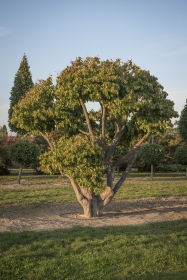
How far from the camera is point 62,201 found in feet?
58.1

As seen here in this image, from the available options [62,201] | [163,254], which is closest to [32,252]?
[163,254]

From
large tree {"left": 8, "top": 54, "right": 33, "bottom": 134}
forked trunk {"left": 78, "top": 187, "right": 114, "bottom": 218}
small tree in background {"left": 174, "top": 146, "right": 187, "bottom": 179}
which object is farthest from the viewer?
large tree {"left": 8, "top": 54, "right": 33, "bottom": 134}

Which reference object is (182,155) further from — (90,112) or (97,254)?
(97,254)

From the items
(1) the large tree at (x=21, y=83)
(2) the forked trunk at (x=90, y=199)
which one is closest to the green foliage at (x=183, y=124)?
(1) the large tree at (x=21, y=83)

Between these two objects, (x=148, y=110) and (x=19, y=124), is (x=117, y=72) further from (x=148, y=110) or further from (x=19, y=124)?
(x=19, y=124)

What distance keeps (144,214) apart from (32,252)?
7104mm

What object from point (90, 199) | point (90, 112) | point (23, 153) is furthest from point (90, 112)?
point (23, 153)

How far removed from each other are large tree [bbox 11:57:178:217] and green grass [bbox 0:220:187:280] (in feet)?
8.27

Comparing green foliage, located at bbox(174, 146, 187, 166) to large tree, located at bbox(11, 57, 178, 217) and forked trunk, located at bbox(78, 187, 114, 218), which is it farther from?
forked trunk, located at bbox(78, 187, 114, 218)

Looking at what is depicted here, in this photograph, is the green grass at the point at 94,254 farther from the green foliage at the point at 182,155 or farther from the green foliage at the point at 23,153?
the green foliage at the point at 182,155

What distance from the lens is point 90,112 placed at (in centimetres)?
1348

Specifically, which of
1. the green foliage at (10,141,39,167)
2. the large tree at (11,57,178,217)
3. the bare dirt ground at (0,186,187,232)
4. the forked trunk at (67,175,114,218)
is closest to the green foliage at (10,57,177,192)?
the large tree at (11,57,178,217)

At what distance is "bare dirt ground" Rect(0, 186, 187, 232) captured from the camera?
454 inches

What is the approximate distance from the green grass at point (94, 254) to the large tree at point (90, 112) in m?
2.52
